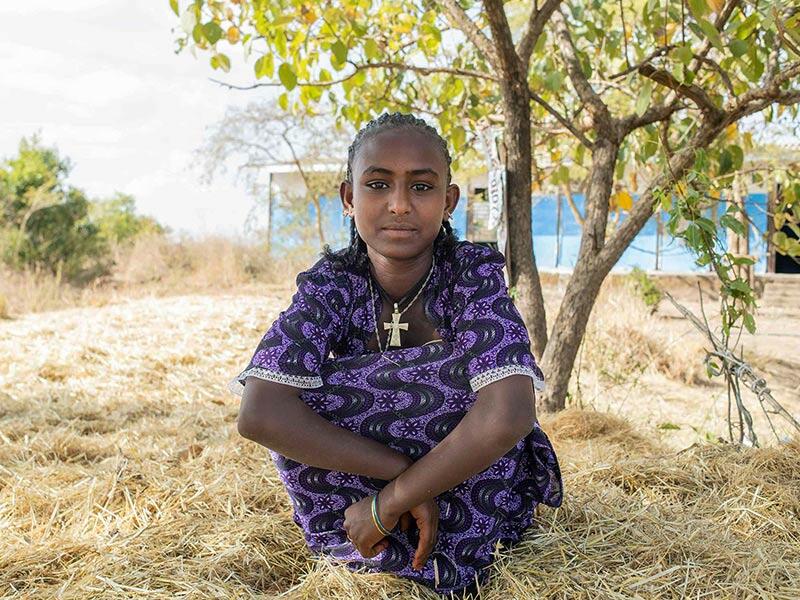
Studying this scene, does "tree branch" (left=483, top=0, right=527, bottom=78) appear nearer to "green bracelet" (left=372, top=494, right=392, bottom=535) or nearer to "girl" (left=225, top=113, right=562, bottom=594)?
"girl" (left=225, top=113, right=562, bottom=594)

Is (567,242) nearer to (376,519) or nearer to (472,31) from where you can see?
(472,31)

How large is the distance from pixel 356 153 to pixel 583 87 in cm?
167

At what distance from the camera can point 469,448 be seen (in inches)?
61.4

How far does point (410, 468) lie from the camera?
1.60 m

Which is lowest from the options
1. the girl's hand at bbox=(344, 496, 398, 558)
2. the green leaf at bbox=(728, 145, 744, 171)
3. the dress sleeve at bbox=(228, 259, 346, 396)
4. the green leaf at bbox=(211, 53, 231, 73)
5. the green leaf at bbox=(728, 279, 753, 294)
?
the girl's hand at bbox=(344, 496, 398, 558)

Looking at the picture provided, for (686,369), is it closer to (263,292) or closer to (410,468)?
(410,468)

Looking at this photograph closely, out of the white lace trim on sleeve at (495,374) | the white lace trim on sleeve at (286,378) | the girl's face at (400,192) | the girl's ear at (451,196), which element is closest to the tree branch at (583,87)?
the girl's ear at (451,196)

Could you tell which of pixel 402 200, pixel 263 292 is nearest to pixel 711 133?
pixel 402 200

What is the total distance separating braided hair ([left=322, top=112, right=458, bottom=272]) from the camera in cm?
183

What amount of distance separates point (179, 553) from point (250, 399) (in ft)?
2.01

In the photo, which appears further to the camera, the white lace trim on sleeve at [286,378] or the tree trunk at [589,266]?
the tree trunk at [589,266]

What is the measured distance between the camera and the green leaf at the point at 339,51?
2928 millimetres

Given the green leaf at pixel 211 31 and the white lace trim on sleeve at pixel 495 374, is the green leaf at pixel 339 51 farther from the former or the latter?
the white lace trim on sleeve at pixel 495 374

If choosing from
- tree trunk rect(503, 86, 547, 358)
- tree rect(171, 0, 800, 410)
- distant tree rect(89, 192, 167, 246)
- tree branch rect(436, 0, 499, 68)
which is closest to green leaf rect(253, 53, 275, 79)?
tree rect(171, 0, 800, 410)
